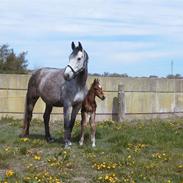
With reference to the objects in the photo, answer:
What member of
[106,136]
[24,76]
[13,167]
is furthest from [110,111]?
[13,167]

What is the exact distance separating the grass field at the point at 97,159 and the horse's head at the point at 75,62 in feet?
5.47

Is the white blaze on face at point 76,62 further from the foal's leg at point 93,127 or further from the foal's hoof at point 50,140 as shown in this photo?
the foal's hoof at point 50,140

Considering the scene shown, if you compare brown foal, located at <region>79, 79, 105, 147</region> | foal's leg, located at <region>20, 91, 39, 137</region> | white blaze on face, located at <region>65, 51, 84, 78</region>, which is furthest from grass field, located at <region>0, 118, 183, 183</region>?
white blaze on face, located at <region>65, 51, 84, 78</region>

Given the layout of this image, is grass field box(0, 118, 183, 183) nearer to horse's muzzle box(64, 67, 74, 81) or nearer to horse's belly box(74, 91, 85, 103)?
horse's belly box(74, 91, 85, 103)

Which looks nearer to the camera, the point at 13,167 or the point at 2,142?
the point at 13,167

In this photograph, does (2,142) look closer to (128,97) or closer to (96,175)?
(96,175)

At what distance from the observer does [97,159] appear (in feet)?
36.8

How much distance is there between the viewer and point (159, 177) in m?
9.78

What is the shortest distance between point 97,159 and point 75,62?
2.39 metres

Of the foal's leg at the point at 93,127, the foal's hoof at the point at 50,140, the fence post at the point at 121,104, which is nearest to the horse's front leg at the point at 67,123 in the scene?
the foal's leg at the point at 93,127

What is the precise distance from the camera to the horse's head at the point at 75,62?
1239 centimetres

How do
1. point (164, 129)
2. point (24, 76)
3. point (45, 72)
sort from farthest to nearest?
point (24, 76), point (164, 129), point (45, 72)

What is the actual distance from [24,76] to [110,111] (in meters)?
3.54

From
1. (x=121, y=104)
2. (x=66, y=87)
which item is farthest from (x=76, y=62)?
(x=121, y=104)
